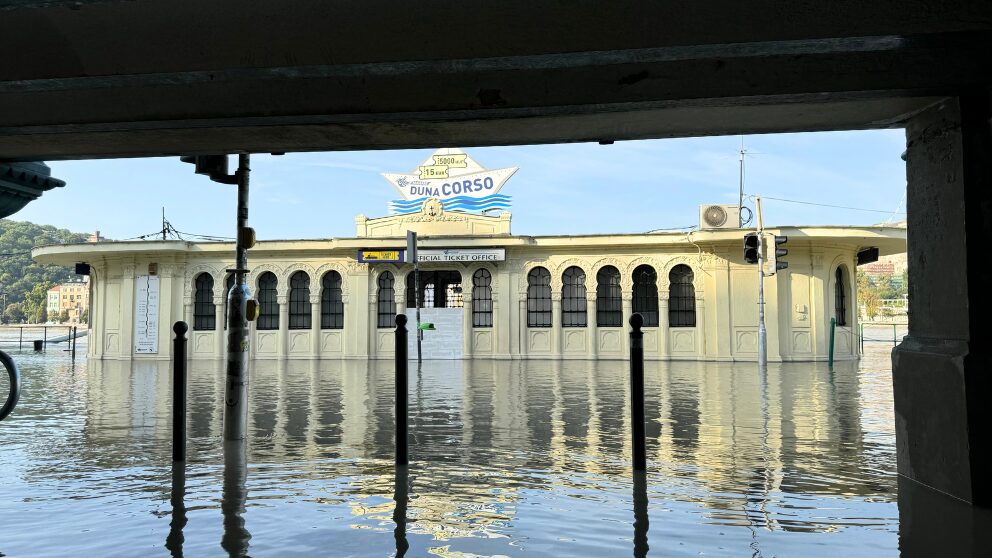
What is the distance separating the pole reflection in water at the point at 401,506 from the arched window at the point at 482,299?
815 inches

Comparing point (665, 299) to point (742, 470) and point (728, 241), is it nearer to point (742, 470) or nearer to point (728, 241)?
point (728, 241)

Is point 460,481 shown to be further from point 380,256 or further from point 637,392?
point 380,256

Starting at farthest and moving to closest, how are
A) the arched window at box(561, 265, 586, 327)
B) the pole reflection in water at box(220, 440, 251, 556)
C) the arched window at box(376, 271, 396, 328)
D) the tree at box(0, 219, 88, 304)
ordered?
the tree at box(0, 219, 88, 304) → the arched window at box(376, 271, 396, 328) → the arched window at box(561, 265, 586, 327) → the pole reflection in water at box(220, 440, 251, 556)

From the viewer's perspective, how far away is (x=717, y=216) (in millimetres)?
24547

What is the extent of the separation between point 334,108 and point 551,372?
576 inches

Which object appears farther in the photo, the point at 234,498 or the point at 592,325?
the point at 592,325

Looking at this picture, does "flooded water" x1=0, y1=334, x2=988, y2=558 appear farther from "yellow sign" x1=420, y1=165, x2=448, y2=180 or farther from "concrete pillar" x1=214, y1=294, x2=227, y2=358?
"yellow sign" x1=420, y1=165, x2=448, y2=180

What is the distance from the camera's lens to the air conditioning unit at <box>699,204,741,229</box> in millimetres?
24531

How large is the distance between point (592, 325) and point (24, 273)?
125m

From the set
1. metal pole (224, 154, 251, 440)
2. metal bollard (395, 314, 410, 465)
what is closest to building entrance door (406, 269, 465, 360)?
metal pole (224, 154, 251, 440)

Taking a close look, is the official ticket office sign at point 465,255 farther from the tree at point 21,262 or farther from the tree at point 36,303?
Result: the tree at point 21,262

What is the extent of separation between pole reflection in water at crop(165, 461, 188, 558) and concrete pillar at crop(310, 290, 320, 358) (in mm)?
20933

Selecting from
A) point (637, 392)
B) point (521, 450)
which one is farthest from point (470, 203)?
point (637, 392)

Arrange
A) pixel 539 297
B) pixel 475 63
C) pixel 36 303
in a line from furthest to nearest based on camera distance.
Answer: pixel 36 303 → pixel 539 297 → pixel 475 63
